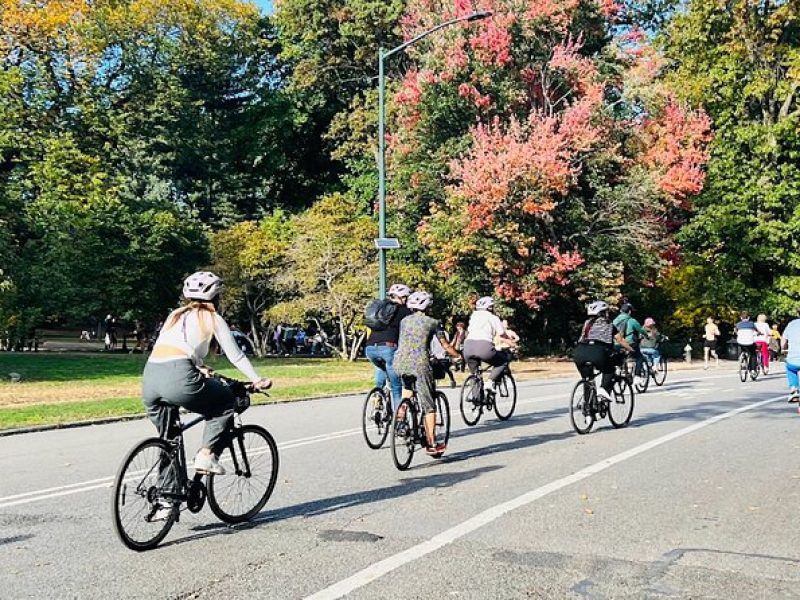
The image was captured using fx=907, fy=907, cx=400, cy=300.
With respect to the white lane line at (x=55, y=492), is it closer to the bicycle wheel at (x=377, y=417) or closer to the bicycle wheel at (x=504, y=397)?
the bicycle wheel at (x=377, y=417)

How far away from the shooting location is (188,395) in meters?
6.28

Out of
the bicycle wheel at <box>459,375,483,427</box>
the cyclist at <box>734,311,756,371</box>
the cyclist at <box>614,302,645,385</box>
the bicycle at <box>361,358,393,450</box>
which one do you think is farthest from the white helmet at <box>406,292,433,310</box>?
the cyclist at <box>734,311,756,371</box>

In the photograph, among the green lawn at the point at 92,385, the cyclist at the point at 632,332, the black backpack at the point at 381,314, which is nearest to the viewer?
the black backpack at the point at 381,314

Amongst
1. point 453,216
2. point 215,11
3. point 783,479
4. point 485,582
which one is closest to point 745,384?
point 453,216

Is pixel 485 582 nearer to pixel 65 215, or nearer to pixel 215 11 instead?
pixel 65 215

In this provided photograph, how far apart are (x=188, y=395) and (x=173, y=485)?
2.23ft

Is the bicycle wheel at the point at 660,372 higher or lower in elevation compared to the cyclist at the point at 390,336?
lower

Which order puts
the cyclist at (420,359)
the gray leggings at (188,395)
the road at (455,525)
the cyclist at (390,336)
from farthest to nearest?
1. the cyclist at (390,336)
2. the cyclist at (420,359)
3. the gray leggings at (188,395)
4. the road at (455,525)

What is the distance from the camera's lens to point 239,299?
123 ft

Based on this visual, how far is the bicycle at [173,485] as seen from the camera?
6180 millimetres

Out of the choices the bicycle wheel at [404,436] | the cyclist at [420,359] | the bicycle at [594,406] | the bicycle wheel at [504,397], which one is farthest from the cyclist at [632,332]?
the bicycle wheel at [404,436]

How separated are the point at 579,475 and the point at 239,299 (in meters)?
29.6

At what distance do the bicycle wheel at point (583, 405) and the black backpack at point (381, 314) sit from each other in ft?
10.3

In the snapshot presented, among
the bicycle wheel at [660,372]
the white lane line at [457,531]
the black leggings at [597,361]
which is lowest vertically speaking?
the white lane line at [457,531]
